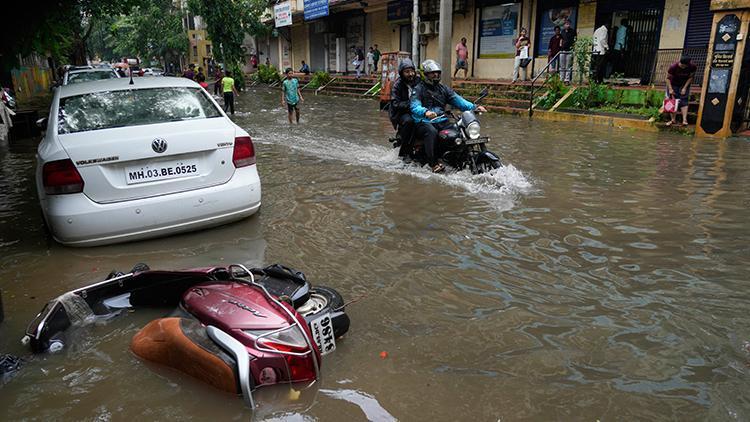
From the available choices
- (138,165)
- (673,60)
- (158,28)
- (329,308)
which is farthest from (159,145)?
(158,28)

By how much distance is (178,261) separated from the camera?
472cm

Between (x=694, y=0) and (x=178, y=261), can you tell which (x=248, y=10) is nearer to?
(x=694, y=0)

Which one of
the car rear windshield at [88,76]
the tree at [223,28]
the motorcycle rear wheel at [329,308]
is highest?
the tree at [223,28]

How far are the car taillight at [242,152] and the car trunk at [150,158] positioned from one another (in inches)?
2.2

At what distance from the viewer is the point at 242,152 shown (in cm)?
515

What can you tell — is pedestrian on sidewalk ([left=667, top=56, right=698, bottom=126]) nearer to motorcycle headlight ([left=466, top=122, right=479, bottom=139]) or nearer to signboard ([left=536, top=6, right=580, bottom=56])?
motorcycle headlight ([left=466, top=122, right=479, bottom=139])

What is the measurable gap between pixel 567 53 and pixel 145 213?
15.7 metres

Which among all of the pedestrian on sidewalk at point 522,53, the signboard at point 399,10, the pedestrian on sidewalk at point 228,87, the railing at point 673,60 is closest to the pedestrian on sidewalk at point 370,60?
the signboard at point 399,10

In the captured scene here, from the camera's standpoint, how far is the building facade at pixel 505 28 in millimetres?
16328

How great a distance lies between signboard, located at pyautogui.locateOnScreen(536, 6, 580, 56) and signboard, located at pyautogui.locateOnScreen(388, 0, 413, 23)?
25.2 ft

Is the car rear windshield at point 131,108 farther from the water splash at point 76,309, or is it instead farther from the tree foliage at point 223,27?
the tree foliage at point 223,27

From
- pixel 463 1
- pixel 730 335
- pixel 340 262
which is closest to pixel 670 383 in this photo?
pixel 730 335

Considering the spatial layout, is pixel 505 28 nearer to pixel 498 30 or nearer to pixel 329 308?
pixel 498 30

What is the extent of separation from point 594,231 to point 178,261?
3.94 meters
